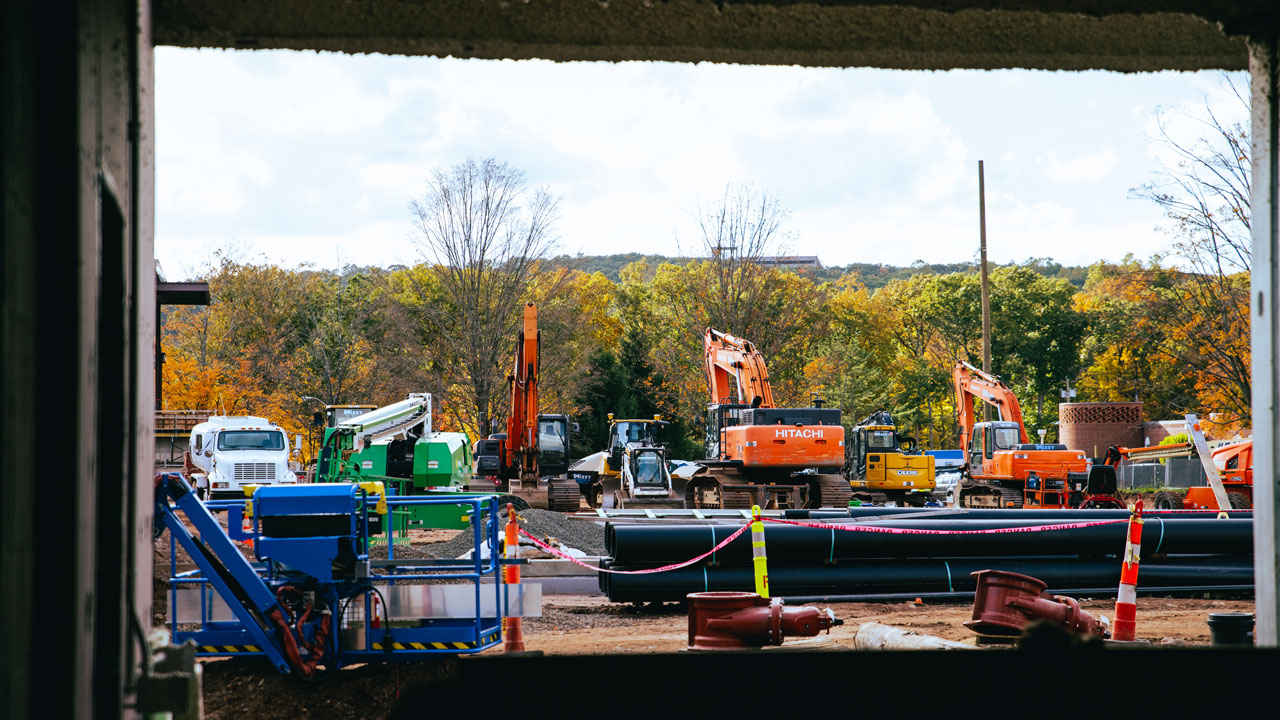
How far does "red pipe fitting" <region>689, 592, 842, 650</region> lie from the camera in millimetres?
9016

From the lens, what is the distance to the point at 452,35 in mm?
4383

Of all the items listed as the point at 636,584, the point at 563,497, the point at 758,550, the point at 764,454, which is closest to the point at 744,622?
the point at 758,550

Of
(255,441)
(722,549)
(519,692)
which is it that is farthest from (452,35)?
(255,441)

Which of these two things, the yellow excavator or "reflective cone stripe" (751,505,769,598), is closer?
"reflective cone stripe" (751,505,769,598)

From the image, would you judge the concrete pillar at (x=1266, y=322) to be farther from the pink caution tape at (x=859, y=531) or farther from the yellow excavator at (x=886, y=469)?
the yellow excavator at (x=886, y=469)

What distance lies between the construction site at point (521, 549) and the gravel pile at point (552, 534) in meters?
0.17

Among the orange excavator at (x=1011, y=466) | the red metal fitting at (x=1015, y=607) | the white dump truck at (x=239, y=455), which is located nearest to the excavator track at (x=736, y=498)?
the orange excavator at (x=1011, y=466)

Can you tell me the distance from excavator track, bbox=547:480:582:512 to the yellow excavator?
8514 millimetres

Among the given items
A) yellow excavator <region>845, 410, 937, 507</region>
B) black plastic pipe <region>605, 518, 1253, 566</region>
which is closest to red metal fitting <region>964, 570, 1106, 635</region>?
black plastic pipe <region>605, 518, 1253, 566</region>

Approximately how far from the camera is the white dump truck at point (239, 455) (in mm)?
30312

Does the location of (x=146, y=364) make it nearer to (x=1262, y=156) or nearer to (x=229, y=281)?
(x=1262, y=156)

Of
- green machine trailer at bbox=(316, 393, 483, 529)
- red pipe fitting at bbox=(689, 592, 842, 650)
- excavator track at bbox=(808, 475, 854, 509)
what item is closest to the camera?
red pipe fitting at bbox=(689, 592, 842, 650)

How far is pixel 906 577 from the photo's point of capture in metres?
13.0

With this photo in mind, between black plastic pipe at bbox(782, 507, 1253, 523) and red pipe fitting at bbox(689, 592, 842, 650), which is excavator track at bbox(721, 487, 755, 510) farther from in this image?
red pipe fitting at bbox(689, 592, 842, 650)
